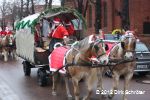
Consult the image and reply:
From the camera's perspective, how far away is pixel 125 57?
11.8 metres

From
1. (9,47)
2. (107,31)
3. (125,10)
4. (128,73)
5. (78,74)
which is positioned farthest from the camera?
(107,31)

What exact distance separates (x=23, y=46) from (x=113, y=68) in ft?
22.1

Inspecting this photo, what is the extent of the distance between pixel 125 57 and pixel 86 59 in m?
1.33

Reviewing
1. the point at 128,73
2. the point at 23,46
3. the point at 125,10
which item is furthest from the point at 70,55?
the point at 125,10

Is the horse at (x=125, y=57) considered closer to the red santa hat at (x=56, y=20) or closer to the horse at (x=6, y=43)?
the red santa hat at (x=56, y=20)

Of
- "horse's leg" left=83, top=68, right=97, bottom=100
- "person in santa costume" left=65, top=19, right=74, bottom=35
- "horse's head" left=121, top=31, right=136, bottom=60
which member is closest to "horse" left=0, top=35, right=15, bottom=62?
"person in santa costume" left=65, top=19, right=74, bottom=35

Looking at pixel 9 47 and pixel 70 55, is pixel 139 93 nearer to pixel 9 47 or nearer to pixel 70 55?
pixel 70 55

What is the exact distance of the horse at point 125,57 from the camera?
11.5m

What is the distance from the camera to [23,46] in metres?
18.2

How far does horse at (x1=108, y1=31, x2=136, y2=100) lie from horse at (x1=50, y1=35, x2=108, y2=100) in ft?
2.90

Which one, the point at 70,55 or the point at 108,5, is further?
the point at 108,5

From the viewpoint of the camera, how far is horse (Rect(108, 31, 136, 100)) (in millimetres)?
11484

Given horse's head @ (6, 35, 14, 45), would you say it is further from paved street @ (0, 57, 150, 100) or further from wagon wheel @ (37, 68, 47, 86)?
wagon wheel @ (37, 68, 47, 86)

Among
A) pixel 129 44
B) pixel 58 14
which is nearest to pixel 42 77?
pixel 58 14
